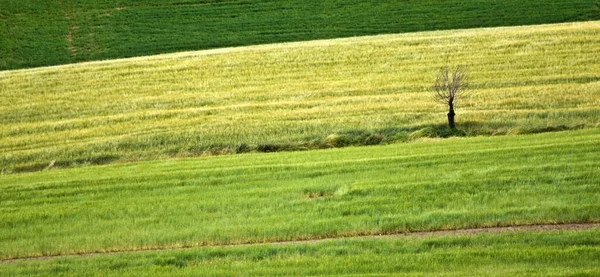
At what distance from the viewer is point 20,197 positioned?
2116 centimetres

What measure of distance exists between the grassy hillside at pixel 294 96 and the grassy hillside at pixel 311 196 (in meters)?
2.66

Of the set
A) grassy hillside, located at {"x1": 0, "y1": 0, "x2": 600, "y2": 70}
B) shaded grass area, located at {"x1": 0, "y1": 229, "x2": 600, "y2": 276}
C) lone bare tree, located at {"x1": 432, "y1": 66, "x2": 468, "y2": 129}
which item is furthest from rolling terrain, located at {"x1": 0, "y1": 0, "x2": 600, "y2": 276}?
lone bare tree, located at {"x1": 432, "y1": 66, "x2": 468, "y2": 129}

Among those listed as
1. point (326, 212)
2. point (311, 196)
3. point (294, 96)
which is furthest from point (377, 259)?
point (294, 96)

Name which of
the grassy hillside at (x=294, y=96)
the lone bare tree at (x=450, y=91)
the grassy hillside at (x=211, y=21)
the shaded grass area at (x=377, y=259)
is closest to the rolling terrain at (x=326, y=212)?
the shaded grass area at (x=377, y=259)

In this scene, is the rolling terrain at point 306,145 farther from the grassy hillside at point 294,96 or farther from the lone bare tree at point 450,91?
the lone bare tree at point 450,91

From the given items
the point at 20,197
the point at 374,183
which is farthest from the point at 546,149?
the point at 20,197

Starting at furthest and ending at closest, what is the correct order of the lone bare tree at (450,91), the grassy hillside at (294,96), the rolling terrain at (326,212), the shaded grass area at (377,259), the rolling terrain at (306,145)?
the grassy hillside at (294,96)
the lone bare tree at (450,91)
the rolling terrain at (306,145)
the rolling terrain at (326,212)
the shaded grass area at (377,259)

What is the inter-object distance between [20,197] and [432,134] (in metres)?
12.1

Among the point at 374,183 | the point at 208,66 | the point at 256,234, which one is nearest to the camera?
the point at 256,234

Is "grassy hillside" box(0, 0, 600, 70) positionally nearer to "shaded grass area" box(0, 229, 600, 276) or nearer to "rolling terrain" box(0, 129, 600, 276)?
"rolling terrain" box(0, 129, 600, 276)

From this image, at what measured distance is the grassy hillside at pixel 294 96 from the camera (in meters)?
25.7

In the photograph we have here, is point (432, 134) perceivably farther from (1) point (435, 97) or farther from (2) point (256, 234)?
(2) point (256, 234)

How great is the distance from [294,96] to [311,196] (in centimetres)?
1351

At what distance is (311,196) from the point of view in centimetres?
1830
